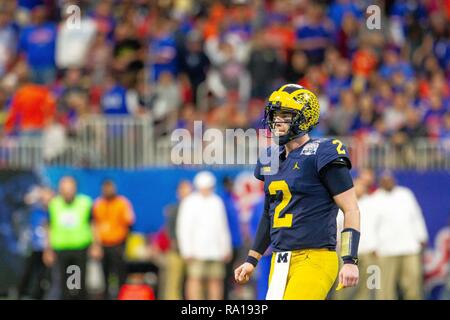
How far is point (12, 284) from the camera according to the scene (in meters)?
17.2

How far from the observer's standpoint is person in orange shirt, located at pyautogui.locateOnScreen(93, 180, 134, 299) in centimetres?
1659

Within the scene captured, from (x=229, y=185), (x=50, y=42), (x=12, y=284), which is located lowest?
(x=12, y=284)

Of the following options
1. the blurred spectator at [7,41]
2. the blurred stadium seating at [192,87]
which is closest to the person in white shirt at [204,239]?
the blurred stadium seating at [192,87]

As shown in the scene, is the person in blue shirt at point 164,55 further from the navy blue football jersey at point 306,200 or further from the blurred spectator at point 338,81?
the navy blue football jersey at point 306,200

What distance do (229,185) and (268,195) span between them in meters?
8.71

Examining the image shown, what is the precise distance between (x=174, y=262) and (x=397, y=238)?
3057mm

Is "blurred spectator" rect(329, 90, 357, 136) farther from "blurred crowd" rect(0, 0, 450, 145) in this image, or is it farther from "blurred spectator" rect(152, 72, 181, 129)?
"blurred spectator" rect(152, 72, 181, 129)

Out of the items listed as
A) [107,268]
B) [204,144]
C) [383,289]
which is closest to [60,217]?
[107,268]

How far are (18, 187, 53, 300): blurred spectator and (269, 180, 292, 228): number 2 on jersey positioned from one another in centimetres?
861

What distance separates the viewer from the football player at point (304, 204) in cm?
798

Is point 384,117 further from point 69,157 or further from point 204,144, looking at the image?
point 69,157

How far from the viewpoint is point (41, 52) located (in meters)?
19.8

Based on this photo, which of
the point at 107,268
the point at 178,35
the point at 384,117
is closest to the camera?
the point at 107,268

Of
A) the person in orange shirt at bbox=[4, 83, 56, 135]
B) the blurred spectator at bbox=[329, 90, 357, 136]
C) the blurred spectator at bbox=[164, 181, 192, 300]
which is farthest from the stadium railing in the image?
the blurred spectator at bbox=[164, 181, 192, 300]
